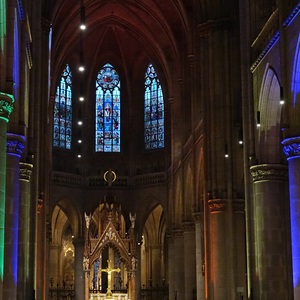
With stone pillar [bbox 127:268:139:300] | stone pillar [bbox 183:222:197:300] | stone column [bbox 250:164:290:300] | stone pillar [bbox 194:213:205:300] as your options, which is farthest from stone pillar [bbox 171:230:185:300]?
stone column [bbox 250:164:290:300]

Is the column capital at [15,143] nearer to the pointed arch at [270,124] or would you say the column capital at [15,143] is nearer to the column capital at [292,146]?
the column capital at [292,146]

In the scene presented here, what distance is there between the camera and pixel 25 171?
86.5 ft

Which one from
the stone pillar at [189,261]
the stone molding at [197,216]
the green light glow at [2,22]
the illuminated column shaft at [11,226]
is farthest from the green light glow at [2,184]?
the stone pillar at [189,261]

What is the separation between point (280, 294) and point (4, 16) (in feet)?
45.4

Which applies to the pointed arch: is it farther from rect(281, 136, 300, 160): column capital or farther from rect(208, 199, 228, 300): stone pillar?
rect(208, 199, 228, 300): stone pillar

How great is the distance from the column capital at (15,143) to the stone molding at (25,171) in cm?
373

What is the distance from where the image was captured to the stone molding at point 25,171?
26219mm

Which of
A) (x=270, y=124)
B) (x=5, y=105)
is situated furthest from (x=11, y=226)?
(x=270, y=124)

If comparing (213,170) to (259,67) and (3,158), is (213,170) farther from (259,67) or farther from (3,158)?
(3,158)

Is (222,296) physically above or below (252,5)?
below

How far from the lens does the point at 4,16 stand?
1897cm

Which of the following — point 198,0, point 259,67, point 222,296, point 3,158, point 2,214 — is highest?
point 198,0

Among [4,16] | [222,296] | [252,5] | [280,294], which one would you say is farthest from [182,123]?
[4,16]

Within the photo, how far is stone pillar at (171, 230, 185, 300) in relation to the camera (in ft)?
158
